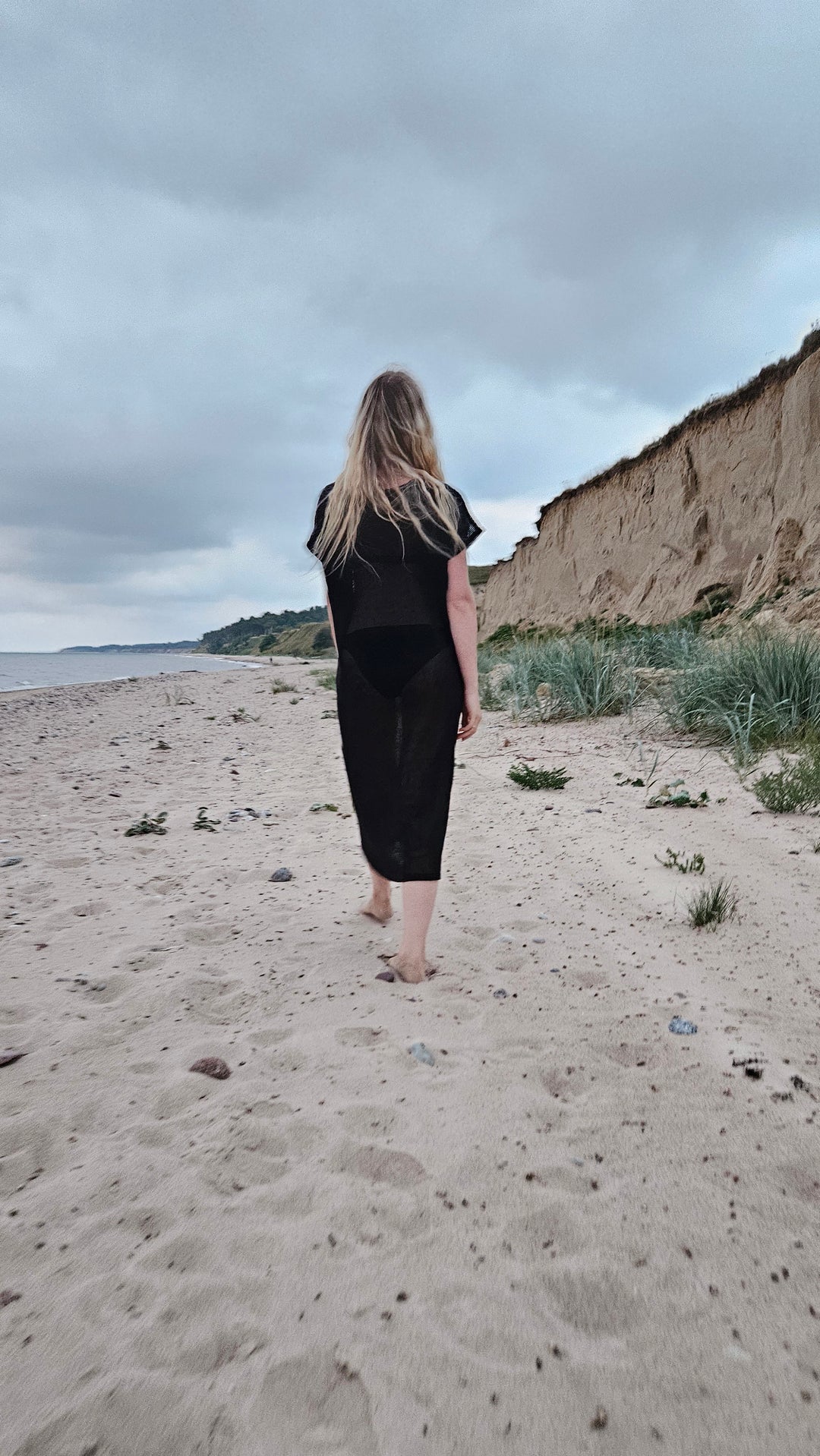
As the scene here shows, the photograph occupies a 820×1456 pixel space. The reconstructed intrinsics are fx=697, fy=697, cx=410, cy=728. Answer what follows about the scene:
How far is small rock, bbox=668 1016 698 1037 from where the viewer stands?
2.12 metres

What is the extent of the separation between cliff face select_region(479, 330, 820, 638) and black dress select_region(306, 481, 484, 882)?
969 centimetres

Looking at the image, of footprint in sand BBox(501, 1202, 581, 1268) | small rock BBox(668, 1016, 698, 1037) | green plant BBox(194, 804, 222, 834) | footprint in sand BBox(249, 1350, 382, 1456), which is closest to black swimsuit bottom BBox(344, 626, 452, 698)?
small rock BBox(668, 1016, 698, 1037)

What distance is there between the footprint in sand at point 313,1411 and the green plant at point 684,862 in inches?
103

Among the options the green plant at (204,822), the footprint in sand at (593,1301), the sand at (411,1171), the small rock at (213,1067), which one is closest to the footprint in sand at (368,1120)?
the sand at (411,1171)

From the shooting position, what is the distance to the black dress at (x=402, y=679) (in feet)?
8.06

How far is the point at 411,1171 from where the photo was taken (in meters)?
1.59

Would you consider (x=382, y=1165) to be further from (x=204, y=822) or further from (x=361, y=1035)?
(x=204, y=822)

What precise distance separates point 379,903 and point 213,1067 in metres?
1.19

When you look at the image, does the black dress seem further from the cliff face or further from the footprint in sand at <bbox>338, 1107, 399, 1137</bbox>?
the cliff face

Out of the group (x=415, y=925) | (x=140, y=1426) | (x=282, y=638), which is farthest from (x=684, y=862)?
(x=282, y=638)

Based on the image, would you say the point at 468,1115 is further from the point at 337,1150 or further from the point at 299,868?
the point at 299,868

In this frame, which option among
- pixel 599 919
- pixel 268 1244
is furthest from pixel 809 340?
pixel 268 1244

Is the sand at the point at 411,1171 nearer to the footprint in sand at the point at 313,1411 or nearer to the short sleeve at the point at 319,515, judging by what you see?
the footprint in sand at the point at 313,1411

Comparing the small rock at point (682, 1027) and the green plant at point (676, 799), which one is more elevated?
the green plant at point (676, 799)
